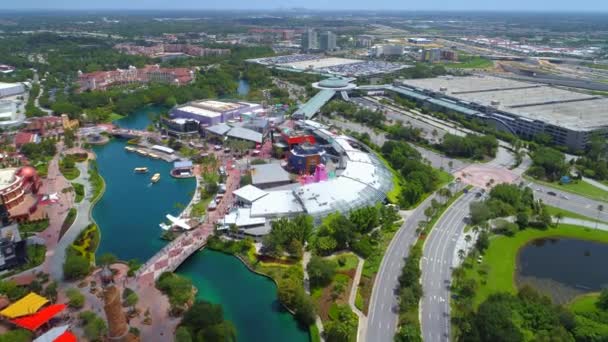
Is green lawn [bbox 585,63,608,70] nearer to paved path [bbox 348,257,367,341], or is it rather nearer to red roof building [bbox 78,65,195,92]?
red roof building [bbox 78,65,195,92]

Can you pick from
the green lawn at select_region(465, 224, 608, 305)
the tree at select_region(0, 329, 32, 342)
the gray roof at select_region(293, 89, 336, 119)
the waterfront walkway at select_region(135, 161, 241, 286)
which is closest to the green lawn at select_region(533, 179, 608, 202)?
the green lawn at select_region(465, 224, 608, 305)

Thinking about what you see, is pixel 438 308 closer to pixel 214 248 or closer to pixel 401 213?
pixel 401 213

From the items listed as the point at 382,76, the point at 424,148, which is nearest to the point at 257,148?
the point at 424,148

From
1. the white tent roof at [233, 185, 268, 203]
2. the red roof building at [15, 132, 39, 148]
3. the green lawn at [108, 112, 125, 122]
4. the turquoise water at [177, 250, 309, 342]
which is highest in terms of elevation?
the red roof building at [15, 132, 39, 148]

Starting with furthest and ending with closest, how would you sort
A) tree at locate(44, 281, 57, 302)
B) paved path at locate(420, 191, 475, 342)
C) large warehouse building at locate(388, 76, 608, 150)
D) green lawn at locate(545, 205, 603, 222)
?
large warehouse building at locate(388, 76, 608, 150) < green lawn at locate(545, 205, 603, 222) < tree at locate(44, 281, 57, 302) < paved path at locate(420, 191, 475, 342)

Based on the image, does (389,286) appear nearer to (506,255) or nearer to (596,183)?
(506,255)
